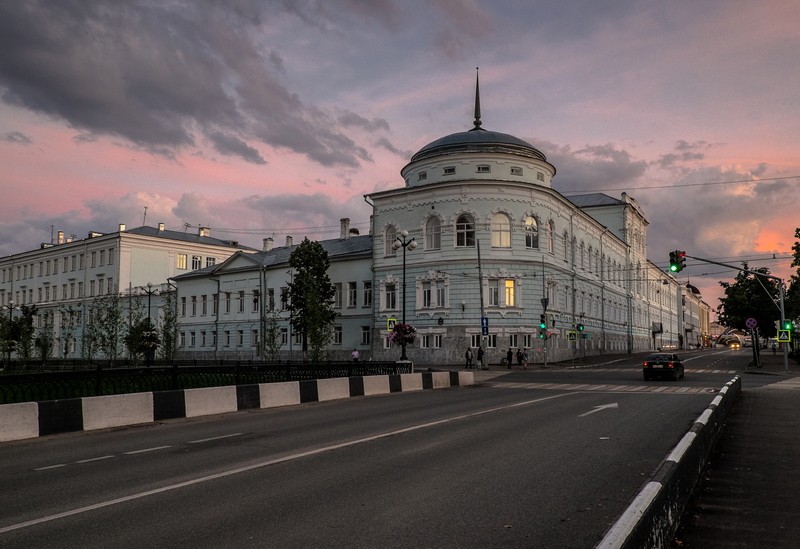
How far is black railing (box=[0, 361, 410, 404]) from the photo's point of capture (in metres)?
14.3

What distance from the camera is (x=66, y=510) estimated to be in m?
6.66

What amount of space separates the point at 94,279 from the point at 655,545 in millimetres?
92036

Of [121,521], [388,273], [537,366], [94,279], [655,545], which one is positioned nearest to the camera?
[655,545]

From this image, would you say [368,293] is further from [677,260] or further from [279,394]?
[279,394]

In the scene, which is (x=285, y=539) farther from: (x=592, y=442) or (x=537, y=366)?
(x=537, y=366)

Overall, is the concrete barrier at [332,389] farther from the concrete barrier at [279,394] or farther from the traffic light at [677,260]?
the traffic light at [677,260]

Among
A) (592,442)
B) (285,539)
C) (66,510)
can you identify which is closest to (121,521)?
(66,510)

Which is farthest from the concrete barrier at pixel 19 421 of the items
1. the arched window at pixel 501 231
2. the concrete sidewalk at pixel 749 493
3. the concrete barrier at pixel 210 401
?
the arched window at pixel 501 231

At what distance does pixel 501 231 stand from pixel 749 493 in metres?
46.3

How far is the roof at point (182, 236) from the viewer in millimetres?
87375

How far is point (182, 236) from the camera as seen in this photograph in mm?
92312

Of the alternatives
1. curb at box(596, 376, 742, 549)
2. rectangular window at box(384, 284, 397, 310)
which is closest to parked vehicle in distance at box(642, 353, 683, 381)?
curb at box(596, 376, 742, 549)

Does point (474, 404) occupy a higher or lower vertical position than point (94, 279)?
lower

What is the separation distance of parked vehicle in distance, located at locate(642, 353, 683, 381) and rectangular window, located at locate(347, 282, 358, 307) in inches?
1335
